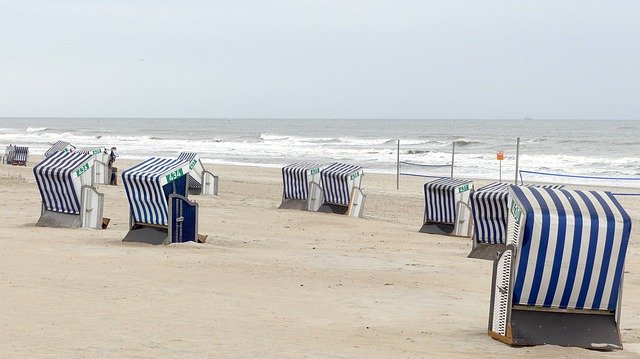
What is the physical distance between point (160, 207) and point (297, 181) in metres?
6.97

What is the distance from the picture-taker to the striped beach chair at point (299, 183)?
18.4 metres

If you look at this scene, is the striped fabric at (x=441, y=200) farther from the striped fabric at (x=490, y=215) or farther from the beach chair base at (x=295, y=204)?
the beach chair base at (x=295, y=204)

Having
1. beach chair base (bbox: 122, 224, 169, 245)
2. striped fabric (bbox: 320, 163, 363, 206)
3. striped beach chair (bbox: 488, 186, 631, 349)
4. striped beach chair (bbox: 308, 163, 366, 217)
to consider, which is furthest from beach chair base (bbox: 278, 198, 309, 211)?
striped beach chair (bbox: 488, 186, 631, 349)

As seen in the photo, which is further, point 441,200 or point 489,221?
point 441,200

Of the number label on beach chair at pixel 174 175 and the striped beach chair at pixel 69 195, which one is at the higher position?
the number label on beach chair at pixel 174 175

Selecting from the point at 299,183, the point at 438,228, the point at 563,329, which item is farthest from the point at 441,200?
the point at 563,329

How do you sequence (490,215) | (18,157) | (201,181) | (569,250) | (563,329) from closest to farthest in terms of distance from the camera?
(569,250), (563,329), (490,215), (201,181), (18,157)

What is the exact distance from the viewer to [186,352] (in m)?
5.88

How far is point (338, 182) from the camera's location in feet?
59.3

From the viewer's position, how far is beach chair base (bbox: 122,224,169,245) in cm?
1171

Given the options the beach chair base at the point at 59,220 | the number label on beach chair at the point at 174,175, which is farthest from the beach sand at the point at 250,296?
the number label on beach chair at the point at 174,175

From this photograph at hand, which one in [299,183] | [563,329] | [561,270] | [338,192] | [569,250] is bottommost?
[563,329]

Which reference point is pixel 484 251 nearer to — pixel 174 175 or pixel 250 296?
pixel 174 175

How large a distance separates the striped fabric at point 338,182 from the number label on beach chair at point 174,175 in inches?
243
